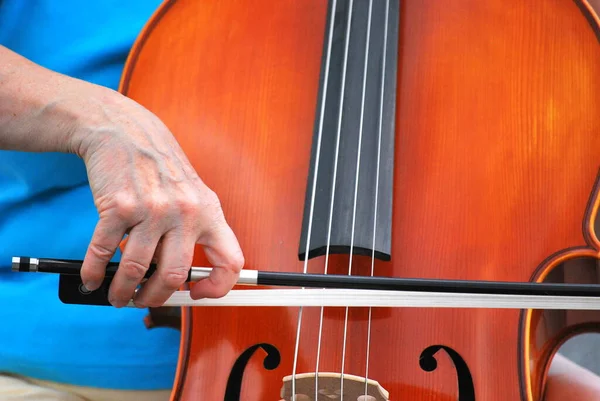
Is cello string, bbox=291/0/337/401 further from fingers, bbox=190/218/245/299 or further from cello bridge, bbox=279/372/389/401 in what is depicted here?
fingers, bbox=190/218/245/299

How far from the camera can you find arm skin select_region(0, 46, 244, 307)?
0.53 meters

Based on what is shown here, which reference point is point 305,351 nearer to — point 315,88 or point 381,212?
point 381,212

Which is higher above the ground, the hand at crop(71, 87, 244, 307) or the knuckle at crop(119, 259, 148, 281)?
the hand at crop(71, 87, 244, 307)

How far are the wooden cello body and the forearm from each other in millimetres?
159

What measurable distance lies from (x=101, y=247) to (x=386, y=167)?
0.30 metres

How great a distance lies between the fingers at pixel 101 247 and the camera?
53 cm

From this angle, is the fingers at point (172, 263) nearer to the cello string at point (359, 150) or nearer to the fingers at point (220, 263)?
the fingers at point (220, 263)

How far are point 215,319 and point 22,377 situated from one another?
31cm

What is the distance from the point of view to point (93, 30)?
93cm

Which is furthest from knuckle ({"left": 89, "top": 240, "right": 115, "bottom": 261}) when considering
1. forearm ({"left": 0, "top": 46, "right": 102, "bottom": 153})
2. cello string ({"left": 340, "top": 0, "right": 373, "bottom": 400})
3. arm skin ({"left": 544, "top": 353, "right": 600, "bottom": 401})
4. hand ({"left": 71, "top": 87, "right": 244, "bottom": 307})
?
arm skin ({"left": 544, "top": 353, "right": 600, "bottom": 401})

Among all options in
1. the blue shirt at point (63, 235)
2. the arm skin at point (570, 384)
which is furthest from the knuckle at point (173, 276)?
the arm skin at point (570, 384)

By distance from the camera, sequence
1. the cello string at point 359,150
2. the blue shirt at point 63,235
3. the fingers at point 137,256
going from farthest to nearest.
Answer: the blue shirt at point 63,235, the cello string at point 359,150, the fingers at point 137,256

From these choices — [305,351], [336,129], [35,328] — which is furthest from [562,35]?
[35,328]

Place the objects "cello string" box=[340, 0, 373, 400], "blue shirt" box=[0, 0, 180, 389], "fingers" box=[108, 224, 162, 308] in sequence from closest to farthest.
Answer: "fingers" box=[108, 224, 162, 308] → "cello string" box=[340, 0, 373, 400] → "blue shirt" box=[0, 0, 180, 389]
